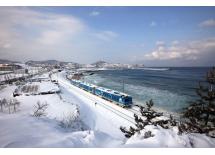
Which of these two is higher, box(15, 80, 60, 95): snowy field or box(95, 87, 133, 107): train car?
box(15, 80, 60, 95): snowy field

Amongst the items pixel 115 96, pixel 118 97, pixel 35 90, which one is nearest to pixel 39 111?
pixel 118 97

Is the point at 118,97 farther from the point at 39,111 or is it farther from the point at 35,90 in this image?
the point at 35,90

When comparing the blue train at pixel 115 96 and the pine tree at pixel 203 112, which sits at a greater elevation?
the pine tree at pixel 203 112

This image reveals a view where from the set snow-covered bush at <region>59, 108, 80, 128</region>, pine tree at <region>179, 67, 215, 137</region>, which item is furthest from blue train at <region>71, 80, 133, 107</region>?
pine tree at <region>179, 67, 215, 137</region>

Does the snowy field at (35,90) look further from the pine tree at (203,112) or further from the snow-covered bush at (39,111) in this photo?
the pine tree at (203,112)

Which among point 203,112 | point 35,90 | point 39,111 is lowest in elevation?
point 39,111

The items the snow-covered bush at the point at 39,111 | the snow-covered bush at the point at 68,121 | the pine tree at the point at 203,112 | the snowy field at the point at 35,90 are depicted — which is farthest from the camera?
the snowy field at the point at 35,90

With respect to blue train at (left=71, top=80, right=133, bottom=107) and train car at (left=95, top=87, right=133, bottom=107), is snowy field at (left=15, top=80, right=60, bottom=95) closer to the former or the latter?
blue train at (left=71, top=80, right=133, bottom=107)

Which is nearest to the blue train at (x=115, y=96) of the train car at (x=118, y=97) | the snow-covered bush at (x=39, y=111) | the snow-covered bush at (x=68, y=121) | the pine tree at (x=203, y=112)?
the train car at (x=118, y=97)

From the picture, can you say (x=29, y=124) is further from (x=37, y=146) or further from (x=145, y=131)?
(x=145, y=131)

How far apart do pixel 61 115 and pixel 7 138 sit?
6440 mm
